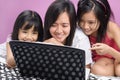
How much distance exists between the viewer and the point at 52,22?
114 cm

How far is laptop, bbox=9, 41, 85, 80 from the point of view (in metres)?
0.82

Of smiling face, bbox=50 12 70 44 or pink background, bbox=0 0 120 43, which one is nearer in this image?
smiling face, bbox=50 12 70 44

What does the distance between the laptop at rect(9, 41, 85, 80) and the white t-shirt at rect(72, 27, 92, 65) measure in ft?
1.12

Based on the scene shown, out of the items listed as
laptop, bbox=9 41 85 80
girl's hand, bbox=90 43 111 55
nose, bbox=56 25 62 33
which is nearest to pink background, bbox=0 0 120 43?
nose, bbox=56 25 62 33

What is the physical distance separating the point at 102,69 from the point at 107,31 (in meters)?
0.19

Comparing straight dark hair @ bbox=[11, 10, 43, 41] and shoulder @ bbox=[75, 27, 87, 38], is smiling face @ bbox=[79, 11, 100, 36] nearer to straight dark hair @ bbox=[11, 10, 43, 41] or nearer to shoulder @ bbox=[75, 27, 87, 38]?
shoulder @ bbox=[75, 27, 87, 38]

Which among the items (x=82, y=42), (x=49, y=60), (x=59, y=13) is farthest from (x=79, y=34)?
(x=49, y=60)

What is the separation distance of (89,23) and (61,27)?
13 centimetres

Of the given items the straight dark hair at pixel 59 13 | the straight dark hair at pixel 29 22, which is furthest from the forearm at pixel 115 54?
the straight dark hair at pixel 29 22

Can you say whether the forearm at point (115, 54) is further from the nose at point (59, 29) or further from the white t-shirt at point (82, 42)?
the nose at point (59, 29)

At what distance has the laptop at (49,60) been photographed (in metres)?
0.82

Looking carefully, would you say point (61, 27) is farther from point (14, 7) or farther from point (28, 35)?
point (14, 7)

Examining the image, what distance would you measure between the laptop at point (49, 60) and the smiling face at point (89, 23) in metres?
0.37

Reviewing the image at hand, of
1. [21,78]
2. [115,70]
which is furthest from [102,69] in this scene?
[21,78]
